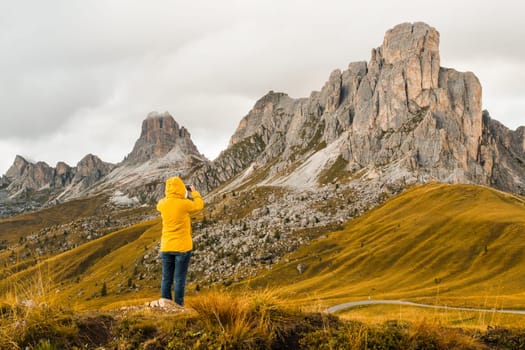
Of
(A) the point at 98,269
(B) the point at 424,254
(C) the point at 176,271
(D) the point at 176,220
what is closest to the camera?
(C) the point at 176,271

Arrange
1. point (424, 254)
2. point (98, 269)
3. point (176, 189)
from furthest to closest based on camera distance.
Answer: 1. point (98, 269)
2. point (424, 254)
3. point (176, 189)

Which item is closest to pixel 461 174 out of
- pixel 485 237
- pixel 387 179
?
pixel 387 179

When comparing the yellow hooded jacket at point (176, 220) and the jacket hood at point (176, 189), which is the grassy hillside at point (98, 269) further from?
the jacket hood at point (176, 189)

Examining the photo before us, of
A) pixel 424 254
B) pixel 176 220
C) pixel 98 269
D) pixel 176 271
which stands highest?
pixel 176 220

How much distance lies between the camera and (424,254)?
97.2 m

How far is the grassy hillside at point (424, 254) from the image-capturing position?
2997 inches

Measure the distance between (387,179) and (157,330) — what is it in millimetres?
192141

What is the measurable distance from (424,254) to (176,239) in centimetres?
9692

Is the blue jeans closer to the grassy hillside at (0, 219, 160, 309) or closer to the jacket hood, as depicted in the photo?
the jacket hood

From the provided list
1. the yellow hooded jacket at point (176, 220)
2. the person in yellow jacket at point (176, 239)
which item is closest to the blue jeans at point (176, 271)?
the person in yellow jacket at point (176, 239)

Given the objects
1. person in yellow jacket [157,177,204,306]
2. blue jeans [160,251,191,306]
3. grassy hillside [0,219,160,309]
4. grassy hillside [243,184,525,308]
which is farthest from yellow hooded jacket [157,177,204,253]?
grassy hillside [0,219,160,309]

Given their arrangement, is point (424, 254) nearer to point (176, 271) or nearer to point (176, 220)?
point (176, 271)

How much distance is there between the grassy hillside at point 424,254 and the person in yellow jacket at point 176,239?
47.9m

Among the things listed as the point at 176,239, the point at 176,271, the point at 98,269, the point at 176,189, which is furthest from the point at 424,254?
the point at 98,269
